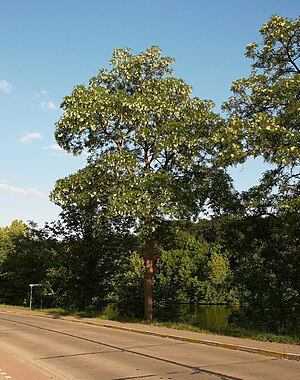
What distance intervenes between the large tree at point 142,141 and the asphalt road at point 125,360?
5.72 m

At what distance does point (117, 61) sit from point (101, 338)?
43.4 ft

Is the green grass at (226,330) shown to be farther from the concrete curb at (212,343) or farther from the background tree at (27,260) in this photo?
the background tree at (27,260)

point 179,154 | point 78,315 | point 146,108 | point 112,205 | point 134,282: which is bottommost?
point 78,315

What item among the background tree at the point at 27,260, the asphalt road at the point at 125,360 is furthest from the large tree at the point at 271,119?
the background tree at the point at 27,260

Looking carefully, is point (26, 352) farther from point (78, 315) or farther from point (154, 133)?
point (78, 315)

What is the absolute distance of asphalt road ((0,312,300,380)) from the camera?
955 cm

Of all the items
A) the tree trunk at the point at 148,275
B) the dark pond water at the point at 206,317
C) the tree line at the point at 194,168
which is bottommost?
the dark pond water at the point at 206,317

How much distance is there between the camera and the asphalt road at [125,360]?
955 cm

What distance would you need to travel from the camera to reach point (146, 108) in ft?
64.4

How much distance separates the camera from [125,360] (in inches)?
449

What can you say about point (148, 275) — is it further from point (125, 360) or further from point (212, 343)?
point (125, 360)

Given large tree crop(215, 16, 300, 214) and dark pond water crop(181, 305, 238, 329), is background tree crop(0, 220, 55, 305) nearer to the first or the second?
dark pond water crop(181, 305, 238, 329)

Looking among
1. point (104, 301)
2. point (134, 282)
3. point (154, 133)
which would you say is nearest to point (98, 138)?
point (154, 133)

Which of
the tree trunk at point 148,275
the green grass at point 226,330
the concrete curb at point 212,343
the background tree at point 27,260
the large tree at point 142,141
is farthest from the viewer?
the background tree at point 27,260
